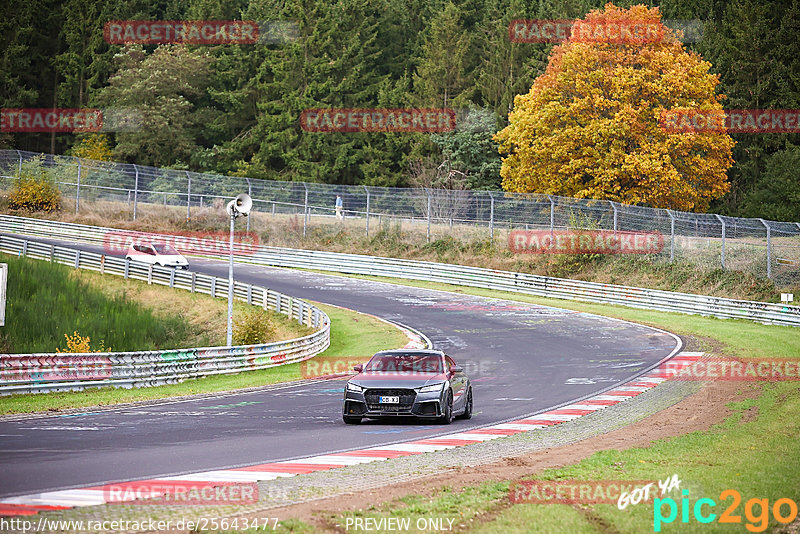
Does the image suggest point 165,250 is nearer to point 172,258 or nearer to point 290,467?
point 172,258

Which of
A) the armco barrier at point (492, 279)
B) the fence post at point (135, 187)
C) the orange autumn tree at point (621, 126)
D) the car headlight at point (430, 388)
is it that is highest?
the orange autumn tree at point (621, 126)

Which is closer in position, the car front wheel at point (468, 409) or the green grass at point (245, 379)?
the car front wheel at point (468, 409)

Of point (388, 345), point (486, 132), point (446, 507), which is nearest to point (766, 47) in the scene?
point (486, 132)

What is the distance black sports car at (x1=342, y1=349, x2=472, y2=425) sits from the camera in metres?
16.2

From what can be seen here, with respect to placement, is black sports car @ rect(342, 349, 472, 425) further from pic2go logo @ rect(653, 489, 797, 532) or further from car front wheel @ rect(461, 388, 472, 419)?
pic2go logo @ rect(653, 489, 797, 532)

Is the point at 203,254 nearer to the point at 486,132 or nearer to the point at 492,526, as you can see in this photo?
the point at 486,132

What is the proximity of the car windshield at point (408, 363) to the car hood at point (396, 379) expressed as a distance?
223 millimetres

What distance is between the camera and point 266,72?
261 feet

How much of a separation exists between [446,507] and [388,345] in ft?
72.4

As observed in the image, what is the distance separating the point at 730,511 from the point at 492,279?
3874 cm

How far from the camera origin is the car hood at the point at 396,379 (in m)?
16.4

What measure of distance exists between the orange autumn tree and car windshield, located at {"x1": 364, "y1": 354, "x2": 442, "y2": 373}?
3331 centimetres

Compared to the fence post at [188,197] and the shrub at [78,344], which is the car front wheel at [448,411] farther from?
the fence post at [188,197]

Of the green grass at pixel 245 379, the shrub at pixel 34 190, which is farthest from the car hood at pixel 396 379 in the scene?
the shrub at pixel 34 190
